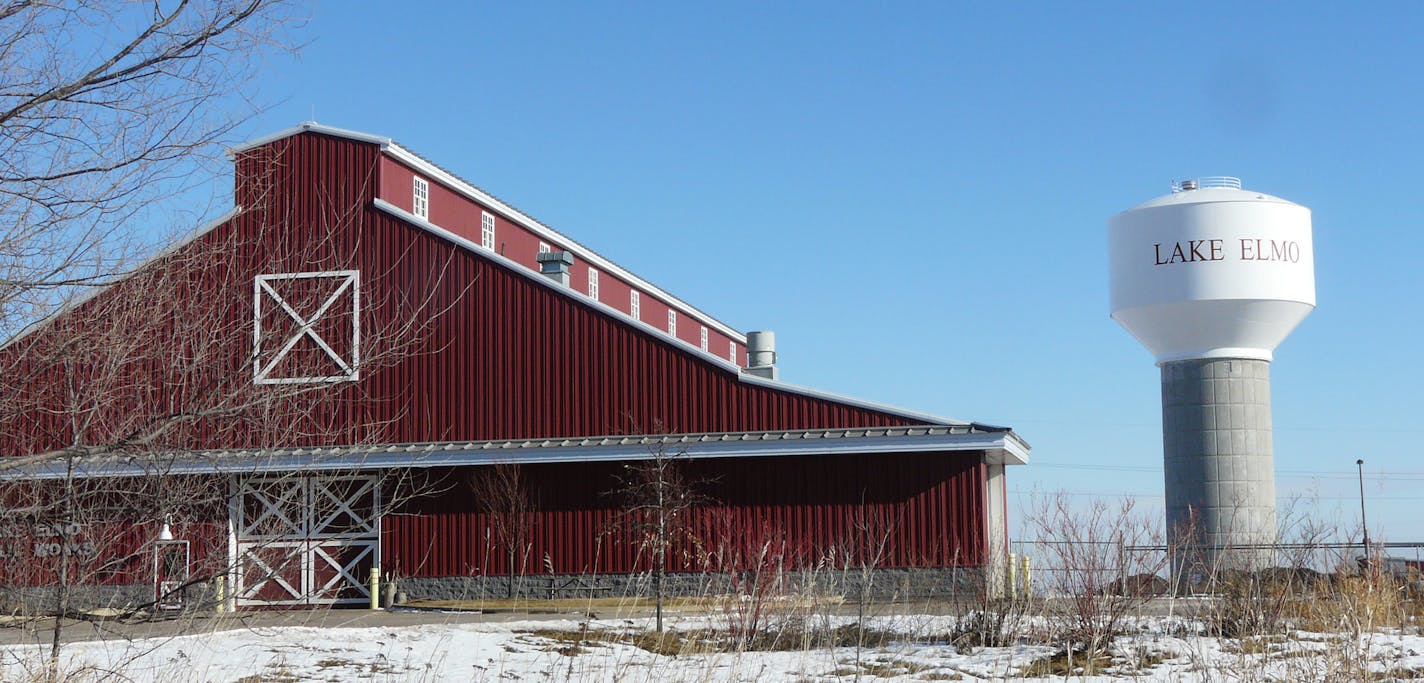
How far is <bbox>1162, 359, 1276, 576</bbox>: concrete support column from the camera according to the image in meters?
35.8

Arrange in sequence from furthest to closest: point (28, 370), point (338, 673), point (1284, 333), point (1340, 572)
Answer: point (1284, 333)
point (1340, 572)
point (338, 673)
point (28, 370)

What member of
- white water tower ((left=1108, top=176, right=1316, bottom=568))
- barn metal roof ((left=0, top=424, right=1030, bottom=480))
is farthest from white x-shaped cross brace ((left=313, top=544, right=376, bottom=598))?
white water tower ((left=1108, top=176, right=1316, bottom=568))

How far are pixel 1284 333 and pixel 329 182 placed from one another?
23.5 m

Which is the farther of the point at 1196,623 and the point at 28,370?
the point at 1196,623

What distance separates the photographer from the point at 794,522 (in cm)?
2914

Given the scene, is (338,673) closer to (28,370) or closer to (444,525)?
(28,370)

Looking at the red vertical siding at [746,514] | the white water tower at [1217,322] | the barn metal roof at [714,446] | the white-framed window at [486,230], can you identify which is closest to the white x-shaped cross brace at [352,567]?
the red vertical siding at [746,514]

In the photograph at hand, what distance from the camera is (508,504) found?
30.3 meters

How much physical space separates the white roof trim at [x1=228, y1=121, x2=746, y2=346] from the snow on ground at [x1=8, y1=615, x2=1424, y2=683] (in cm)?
1153

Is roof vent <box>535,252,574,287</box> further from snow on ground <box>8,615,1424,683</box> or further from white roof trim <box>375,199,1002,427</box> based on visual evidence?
snow on ground <box>8,615,1424,683</box>

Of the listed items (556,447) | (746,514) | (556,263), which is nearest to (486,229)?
(556,263)

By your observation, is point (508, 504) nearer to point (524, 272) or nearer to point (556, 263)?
point (524, 272)

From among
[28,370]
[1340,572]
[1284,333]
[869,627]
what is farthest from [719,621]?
[1284,333]

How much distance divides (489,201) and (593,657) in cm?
2245
